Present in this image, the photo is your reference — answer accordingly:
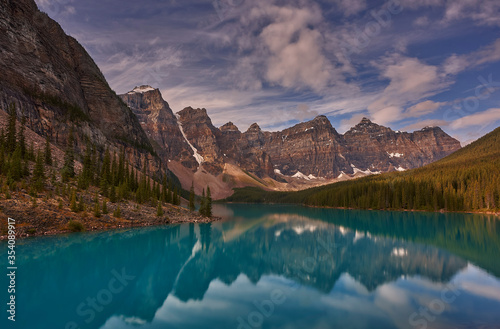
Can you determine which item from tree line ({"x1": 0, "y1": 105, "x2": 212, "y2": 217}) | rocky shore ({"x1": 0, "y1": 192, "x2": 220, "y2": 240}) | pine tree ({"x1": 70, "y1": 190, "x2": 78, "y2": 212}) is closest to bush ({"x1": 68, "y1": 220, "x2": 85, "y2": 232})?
rocky shore ({"x1": 0, "y1": 192, "x2": 220, "y2": 240})

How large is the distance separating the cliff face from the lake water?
2235 inches

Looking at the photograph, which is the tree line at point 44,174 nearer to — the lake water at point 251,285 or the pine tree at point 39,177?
the pine tree at point 39,177

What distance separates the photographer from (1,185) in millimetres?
40094

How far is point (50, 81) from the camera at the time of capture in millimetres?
93500

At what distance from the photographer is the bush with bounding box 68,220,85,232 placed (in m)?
43.1

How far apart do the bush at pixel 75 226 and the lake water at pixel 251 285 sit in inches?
105

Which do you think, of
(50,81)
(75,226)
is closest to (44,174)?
(75,226)

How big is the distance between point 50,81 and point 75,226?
74.8 m

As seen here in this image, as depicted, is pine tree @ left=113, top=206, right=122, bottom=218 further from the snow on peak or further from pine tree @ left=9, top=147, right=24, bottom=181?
the snow on peak

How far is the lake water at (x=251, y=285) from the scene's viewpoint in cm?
1535

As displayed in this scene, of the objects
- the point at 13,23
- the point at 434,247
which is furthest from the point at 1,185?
the point at 13,23

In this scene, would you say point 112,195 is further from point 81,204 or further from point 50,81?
point 50,81

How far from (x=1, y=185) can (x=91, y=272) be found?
28.3m

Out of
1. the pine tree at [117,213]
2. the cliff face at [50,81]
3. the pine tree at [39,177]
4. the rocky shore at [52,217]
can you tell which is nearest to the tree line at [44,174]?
the pine tree at [39,177]
